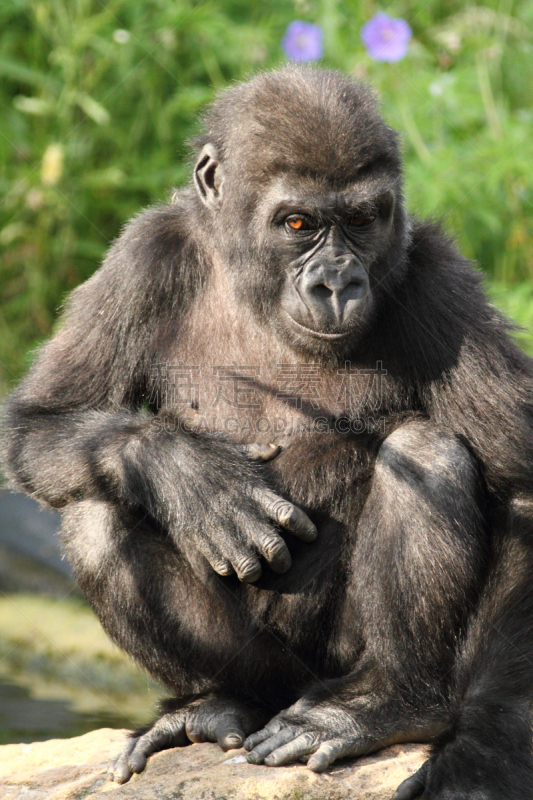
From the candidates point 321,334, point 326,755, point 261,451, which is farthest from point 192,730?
point 321,334

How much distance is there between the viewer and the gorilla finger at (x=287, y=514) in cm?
399

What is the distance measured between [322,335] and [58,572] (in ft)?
15.7

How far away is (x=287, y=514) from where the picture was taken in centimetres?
398

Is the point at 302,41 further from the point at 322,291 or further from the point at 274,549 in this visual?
the point at 274,549

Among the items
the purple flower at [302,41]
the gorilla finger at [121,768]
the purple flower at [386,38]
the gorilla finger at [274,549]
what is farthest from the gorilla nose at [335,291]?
the purple flower at [302,41]

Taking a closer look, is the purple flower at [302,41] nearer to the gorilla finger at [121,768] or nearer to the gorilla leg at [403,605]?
the gorilla leg at [403,605]

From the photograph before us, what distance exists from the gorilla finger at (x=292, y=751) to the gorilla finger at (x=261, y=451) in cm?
120

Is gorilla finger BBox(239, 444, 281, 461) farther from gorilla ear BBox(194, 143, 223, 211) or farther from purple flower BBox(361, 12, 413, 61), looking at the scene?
purple flower BBox(361, 12, 413, 61)

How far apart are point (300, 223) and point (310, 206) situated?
99 millimetres

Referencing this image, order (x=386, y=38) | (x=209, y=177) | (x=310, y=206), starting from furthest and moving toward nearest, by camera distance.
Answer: (x=386, y=38), (x=209, y=177), (x=310, y=206)

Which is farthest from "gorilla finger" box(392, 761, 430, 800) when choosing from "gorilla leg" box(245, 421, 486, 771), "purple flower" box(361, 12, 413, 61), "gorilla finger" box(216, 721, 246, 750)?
"purple flower" box(361, 12, 413, 61)

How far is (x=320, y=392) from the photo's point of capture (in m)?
4.45

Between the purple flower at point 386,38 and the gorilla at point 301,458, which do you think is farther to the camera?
the purple flower at point 386,38

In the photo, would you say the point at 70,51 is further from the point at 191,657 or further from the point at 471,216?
the point at 191,657
